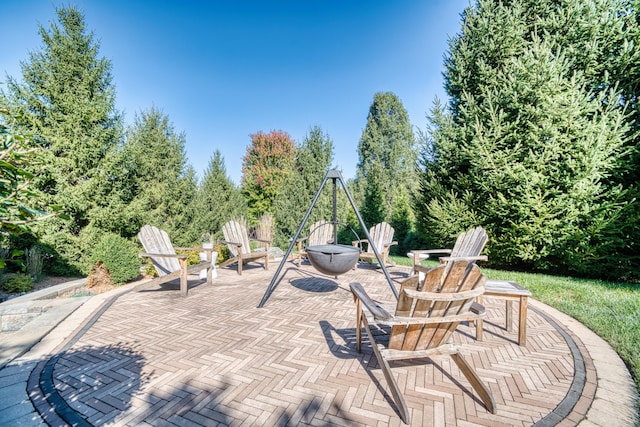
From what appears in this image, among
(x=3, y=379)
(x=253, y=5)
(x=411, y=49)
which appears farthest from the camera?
(x=411, y=49)

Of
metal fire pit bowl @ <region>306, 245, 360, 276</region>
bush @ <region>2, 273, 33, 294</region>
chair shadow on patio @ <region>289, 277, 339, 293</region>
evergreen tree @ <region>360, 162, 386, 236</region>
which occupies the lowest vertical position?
chair shadow on patio @ <region>289, 277, 339, 293</region>

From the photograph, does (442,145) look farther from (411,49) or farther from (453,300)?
(453,300)

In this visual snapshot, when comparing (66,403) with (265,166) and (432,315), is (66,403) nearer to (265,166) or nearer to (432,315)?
(432,315)

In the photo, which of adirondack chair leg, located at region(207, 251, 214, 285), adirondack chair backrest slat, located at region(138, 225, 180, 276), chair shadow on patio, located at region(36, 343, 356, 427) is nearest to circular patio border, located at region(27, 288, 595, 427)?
chair shadow on patio, located at region(36, 343, 356, 427)

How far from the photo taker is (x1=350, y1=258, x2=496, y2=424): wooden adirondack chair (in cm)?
187

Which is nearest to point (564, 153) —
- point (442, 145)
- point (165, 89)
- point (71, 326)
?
point (442, 145)

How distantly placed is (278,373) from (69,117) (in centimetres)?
731

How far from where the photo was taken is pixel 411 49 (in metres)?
10.0

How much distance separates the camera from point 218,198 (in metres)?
12.4

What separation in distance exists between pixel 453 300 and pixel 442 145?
261 inches

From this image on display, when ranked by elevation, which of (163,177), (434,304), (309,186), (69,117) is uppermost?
(69,117)

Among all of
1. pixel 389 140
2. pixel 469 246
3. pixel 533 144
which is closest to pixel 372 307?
pixel 469 246

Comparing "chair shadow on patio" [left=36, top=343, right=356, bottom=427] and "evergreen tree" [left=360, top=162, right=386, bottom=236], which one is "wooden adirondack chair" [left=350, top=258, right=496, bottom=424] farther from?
"evergreen tree" [left=360, top=162, right=386, bottom=236]

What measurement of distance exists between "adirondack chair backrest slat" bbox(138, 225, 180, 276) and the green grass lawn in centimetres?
559
